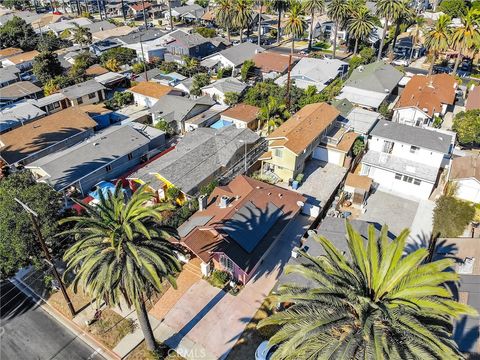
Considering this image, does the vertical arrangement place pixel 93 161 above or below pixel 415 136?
below

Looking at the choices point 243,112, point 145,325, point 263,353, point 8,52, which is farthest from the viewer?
point 8,52

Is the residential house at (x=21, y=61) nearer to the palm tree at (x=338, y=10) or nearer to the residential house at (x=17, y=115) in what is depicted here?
the residential house at (x=17, y=115)

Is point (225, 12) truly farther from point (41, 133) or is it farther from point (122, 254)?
point (122, 254)

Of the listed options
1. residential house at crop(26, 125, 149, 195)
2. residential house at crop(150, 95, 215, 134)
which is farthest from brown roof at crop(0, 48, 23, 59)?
residential house at crop(26, 125, 149, 195)

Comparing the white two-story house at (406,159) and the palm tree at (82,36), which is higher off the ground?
the palm tree at (82,36)

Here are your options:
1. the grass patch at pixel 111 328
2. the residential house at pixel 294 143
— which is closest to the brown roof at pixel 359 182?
the residential house at pixel 294 143

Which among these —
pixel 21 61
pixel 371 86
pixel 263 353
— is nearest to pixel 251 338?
pixel 263 353
